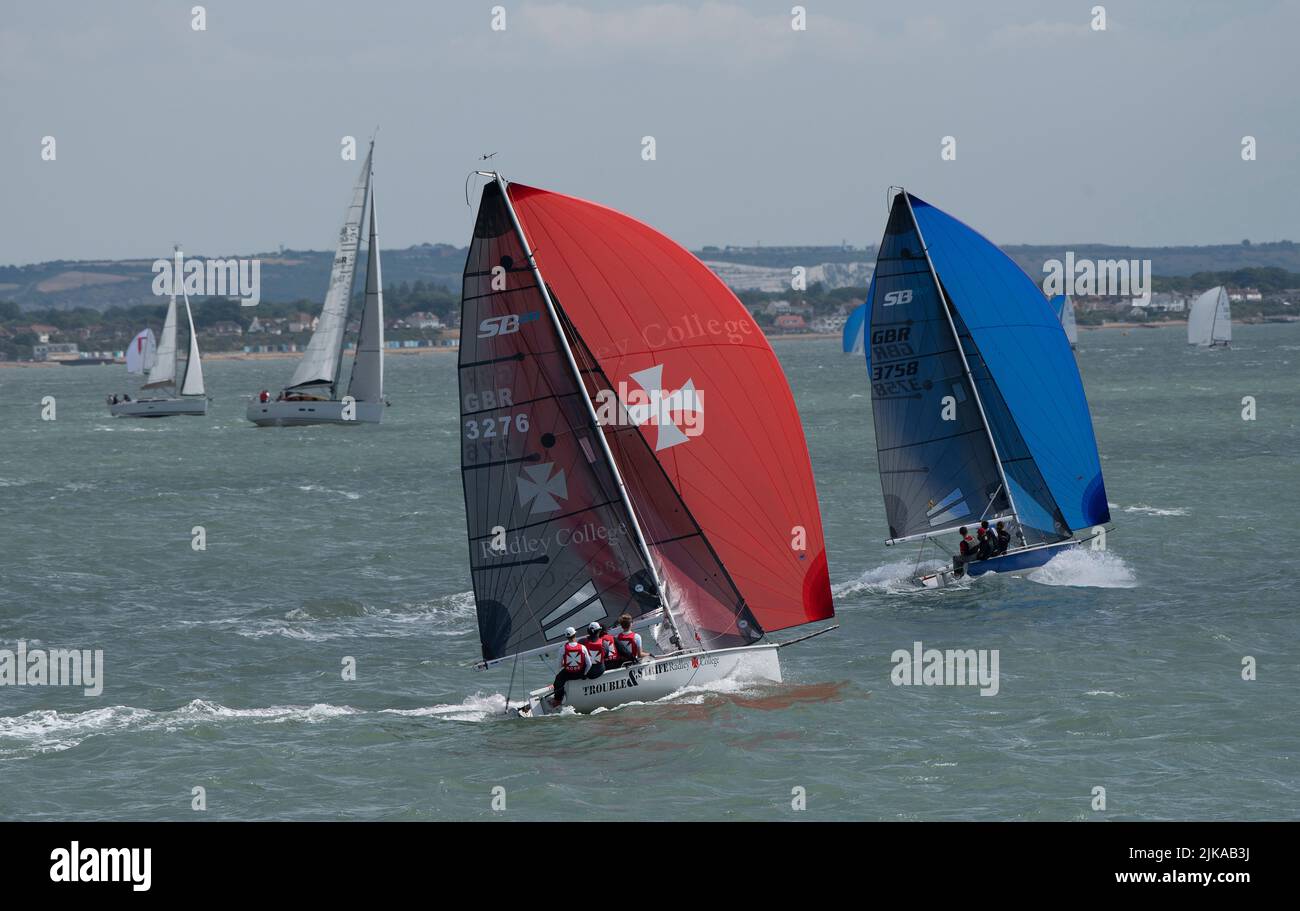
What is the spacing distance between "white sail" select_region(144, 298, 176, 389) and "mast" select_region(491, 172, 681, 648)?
8030 centimetres

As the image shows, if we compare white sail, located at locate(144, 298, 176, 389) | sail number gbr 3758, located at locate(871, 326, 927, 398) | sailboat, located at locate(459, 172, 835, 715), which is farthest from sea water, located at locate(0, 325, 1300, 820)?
white sail, located at locate(144, 298, 176, 389)

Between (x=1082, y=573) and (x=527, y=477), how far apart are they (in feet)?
50.1

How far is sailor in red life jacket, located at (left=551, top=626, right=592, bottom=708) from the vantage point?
21891mm

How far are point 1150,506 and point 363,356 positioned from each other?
44562 mm

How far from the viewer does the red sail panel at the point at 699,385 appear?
21.9 metres

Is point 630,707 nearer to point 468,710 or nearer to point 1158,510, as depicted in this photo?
point 468,710

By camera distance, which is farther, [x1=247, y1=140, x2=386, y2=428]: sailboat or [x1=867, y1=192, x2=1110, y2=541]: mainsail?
[x1=247, y1=140, x2=386, y2=428]: sailboat

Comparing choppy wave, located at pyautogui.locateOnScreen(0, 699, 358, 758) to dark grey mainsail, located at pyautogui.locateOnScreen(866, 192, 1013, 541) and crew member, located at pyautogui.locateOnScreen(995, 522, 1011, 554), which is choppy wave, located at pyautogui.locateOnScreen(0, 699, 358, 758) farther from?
crew member, located at pyautogui.locateOnScreen(995, 522, 1011, 554)

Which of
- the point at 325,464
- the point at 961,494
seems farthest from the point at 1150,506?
the point at 325,464

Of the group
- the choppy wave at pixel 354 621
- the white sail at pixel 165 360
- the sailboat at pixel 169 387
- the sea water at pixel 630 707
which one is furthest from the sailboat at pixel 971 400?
the white sail at pixel 165 360

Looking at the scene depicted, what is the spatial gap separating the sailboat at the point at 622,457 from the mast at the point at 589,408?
1.6 inches

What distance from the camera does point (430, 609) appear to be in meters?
32.6

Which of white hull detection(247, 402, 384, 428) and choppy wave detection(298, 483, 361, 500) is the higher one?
white hull detection(247, 402, 384, 428)
